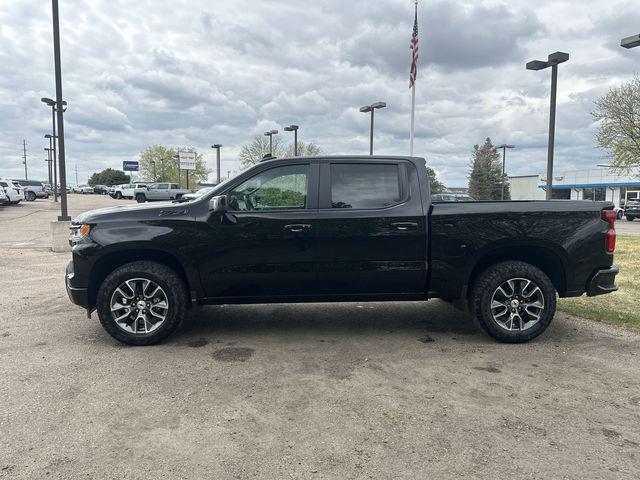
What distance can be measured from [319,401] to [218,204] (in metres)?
2.11

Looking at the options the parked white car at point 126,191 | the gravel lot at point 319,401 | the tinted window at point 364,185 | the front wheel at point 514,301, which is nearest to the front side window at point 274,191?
the tinted window at point 364,185

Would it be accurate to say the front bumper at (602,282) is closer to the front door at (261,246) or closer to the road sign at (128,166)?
the front door at (261,246)

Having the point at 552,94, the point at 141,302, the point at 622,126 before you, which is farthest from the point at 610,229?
the point at 622,126

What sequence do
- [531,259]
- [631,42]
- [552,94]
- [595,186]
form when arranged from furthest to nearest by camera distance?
[595,186] → [552,94] → [631,42] → [531,259]

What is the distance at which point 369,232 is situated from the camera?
489 cm

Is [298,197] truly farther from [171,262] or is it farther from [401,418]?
[401,418]

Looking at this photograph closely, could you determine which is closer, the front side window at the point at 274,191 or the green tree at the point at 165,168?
the front side window at the point at 274,191

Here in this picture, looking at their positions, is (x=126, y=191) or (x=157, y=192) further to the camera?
(x=126, y=191)

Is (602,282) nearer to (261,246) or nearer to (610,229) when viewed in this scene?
(610,229)

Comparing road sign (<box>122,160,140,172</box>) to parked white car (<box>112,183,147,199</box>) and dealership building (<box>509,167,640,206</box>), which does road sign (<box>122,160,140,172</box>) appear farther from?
dealership building (<box>509,167,640,206</box>)

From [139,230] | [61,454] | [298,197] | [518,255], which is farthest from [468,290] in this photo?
[61,454]

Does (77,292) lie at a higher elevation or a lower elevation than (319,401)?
higher

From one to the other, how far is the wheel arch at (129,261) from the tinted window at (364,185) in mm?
1665

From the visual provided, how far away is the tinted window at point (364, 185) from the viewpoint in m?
5.00
